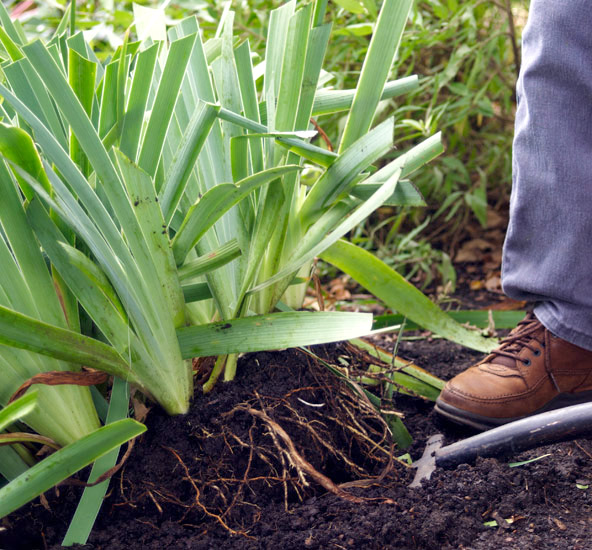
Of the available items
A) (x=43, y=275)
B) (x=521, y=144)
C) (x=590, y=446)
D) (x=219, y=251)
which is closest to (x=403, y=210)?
(x=521, y=144)

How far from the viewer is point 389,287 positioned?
1.18 metres

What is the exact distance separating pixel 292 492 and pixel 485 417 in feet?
1.40

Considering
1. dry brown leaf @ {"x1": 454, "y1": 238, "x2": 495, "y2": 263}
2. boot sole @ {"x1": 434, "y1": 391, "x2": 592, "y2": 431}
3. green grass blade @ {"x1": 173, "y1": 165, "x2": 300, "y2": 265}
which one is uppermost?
green grass blade @ {"x1": 173, "y1": 165, "x2": 300, "y2": 265}

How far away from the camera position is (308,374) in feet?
3.25

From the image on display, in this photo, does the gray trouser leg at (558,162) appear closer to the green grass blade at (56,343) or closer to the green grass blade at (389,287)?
the green grass blade at (389,287)

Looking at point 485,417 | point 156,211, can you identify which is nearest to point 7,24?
point 156,211

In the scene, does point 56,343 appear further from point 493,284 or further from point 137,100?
point 493,284

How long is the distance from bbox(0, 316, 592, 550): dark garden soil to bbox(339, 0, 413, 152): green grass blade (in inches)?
16.1

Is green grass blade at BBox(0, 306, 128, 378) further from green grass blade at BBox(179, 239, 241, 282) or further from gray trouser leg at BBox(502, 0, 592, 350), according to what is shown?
gray trouser leg at BBox(502, 0, 592, 350)

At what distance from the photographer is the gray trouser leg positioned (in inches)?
40.5

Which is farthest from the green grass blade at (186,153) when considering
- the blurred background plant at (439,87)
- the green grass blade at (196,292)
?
the blurred background plant at (439,87)

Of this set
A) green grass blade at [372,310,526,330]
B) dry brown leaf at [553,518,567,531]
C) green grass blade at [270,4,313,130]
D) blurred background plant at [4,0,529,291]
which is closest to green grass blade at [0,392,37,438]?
green grass blade at [270,4,313,130]

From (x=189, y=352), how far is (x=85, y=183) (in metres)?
0.27

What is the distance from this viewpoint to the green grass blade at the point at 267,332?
820mm
